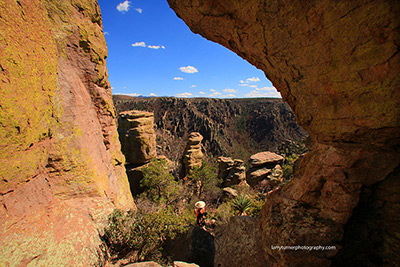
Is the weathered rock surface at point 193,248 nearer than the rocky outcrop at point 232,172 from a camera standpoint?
Result: Yes

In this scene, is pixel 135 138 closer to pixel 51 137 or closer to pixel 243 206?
pixel 243 206

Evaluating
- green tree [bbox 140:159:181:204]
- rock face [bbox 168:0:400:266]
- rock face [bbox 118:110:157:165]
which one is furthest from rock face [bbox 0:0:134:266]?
rock face [bbox 118:110:157:165]

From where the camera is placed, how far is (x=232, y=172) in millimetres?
26312

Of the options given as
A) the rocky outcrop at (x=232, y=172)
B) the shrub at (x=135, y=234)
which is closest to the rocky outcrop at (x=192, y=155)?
the rocky outcrop at (x=232, y=172)

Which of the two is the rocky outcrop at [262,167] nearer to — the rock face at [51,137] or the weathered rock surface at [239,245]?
the weathered rock surface at [239,245]

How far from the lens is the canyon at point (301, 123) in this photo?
300 centimetres

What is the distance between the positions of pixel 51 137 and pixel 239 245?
662 centimetres

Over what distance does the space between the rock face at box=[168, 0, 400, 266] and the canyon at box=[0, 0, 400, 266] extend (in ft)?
0.06

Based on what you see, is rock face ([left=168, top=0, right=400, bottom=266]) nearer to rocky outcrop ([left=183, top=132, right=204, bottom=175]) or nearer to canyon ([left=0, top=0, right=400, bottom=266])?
canyon ([left=0, top=0, right=400, bottom=266])

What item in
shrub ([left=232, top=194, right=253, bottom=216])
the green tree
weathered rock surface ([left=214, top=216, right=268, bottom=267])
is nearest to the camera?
weathered rock surface ([left=214, top=216, right=268, bottom=267])

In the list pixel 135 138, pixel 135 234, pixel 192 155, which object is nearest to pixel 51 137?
pixel 135 234

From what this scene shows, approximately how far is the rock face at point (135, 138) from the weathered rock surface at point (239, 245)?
597 inches

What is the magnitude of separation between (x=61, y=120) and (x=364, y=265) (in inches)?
344

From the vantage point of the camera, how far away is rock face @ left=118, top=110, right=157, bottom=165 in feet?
62.8
